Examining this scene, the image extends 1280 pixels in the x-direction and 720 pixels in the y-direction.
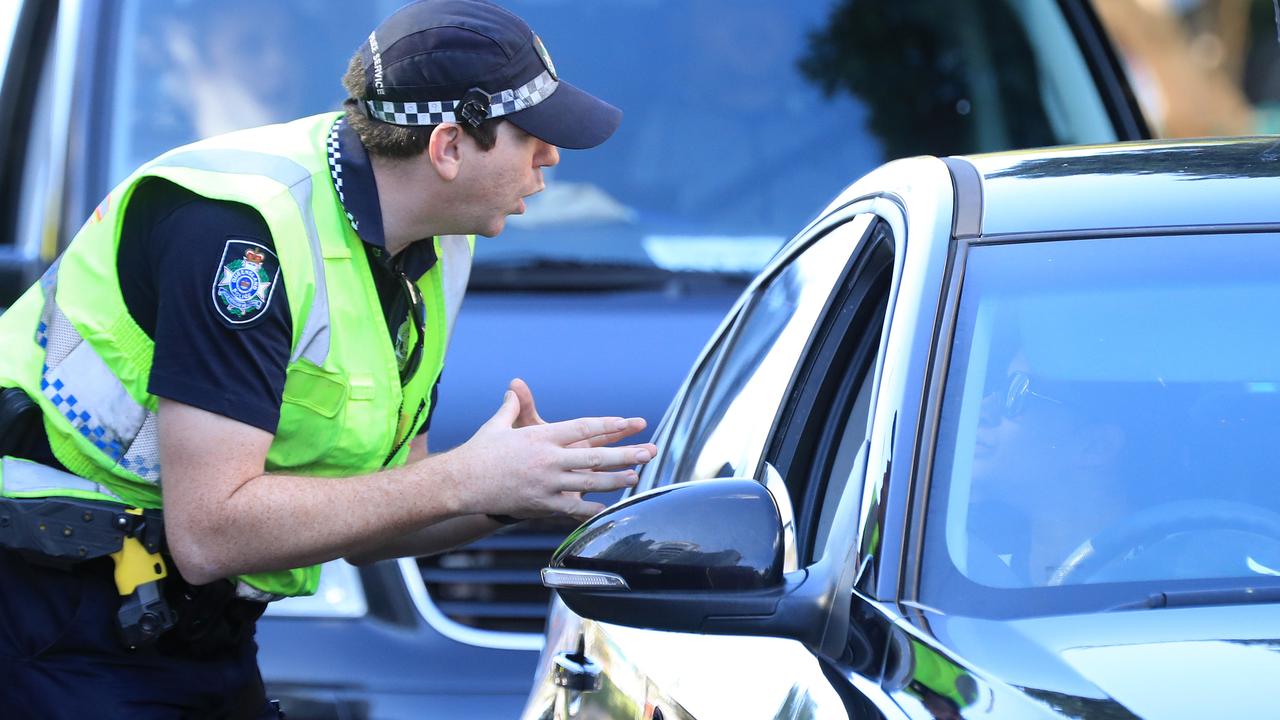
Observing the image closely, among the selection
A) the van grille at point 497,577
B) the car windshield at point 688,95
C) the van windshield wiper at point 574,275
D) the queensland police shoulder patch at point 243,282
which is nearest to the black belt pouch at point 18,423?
the queensland police shoulder patch at point 243,282

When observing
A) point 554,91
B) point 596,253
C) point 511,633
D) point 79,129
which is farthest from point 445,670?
point 79,129

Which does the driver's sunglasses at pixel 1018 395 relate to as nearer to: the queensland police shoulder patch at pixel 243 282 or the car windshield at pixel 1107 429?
the car windshield at pixel 1107 429

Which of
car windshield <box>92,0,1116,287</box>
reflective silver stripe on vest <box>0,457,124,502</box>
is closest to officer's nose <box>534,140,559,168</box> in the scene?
reflective silver stripe on vest <box>0,457,124,502</box>

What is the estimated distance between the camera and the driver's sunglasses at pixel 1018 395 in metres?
2.22

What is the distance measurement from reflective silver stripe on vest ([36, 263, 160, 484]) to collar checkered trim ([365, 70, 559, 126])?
22.2 inches

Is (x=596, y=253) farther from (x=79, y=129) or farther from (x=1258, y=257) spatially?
(x=1258, y=257)

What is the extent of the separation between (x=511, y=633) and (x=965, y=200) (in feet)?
6.35

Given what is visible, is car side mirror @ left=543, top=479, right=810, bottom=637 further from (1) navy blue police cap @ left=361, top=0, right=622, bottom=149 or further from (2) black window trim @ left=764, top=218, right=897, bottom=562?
(1) navy blue police cap @ left=361, top=0, right=622, bottom=149

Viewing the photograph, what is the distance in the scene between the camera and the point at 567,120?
3.03m

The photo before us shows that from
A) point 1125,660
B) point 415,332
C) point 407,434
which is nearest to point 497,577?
point 407,434

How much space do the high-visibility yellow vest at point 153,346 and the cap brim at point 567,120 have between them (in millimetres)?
324

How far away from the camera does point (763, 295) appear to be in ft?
10.4

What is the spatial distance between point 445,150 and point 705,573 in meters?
1.08

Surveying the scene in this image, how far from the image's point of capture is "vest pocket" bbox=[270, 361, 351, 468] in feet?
9.27
